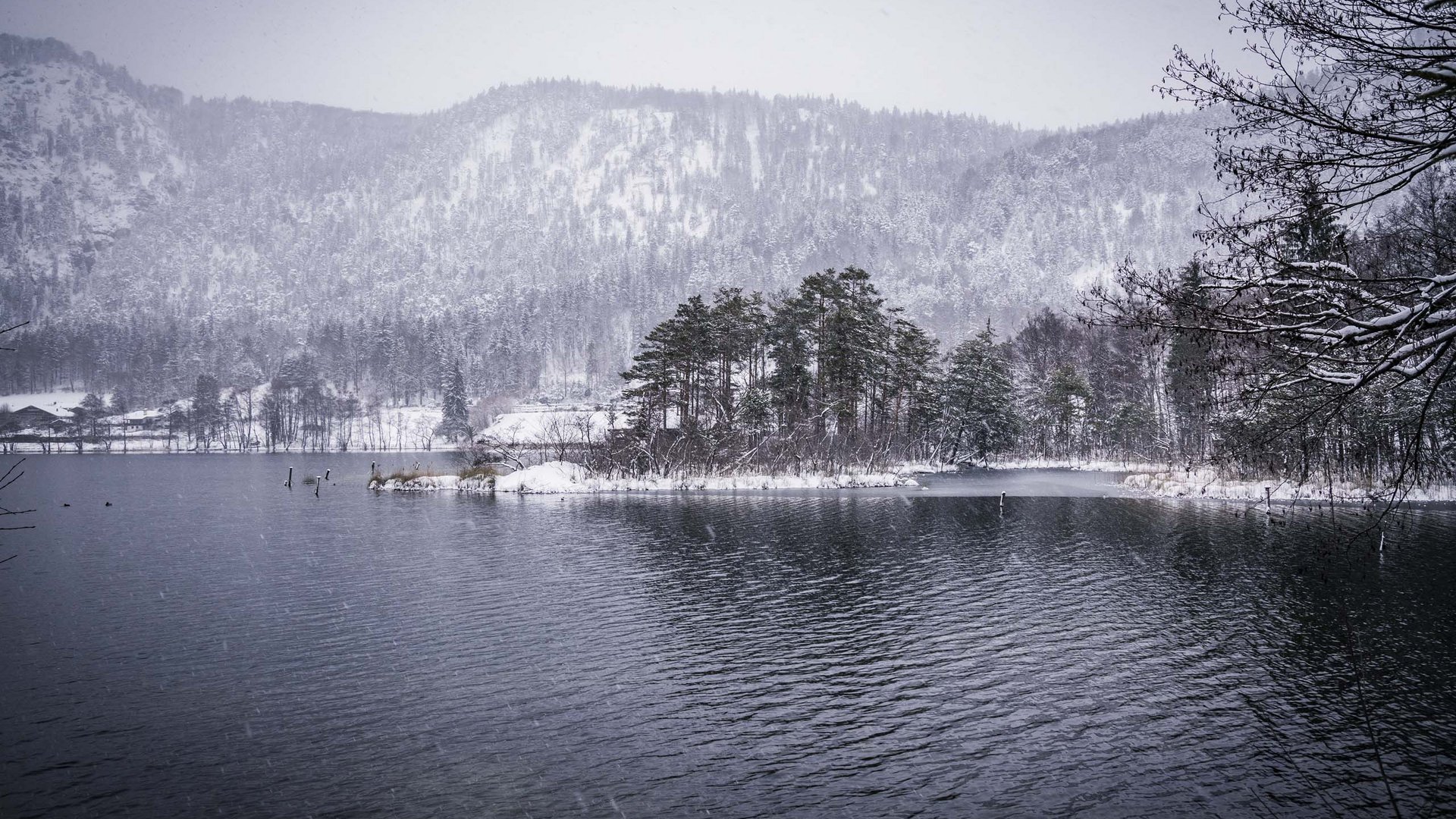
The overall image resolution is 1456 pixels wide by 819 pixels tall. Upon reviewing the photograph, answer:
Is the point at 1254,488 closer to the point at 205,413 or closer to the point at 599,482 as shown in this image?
the point at 599,482

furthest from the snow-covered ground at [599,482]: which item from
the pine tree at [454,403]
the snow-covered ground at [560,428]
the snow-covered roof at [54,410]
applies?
the snow-covered roof at [54,410]

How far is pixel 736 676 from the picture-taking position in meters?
15.7

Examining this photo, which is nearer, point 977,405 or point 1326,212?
point 1326,212

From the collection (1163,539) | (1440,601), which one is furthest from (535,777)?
(1163,539)

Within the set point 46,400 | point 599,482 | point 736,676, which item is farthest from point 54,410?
point 736,676

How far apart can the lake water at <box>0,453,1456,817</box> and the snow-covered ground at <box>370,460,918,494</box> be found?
2176 cm

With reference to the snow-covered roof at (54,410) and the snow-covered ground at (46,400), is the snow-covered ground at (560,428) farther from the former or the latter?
the snow-covered ground at (46,400)

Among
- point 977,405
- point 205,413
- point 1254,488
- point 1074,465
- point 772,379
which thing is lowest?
point 1254,488

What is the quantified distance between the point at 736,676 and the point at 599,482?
1568 inches

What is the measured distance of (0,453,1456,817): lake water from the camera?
11000mm

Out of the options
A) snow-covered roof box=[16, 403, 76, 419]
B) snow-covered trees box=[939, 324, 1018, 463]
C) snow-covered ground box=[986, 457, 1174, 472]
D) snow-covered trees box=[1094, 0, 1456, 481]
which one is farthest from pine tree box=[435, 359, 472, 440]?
snow-covered trees box=[1094, 0, 1456, 481]

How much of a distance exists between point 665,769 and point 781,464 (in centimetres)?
4712

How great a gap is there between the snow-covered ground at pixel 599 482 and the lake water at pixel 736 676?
71.4ft

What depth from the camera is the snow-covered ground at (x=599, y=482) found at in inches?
2130
